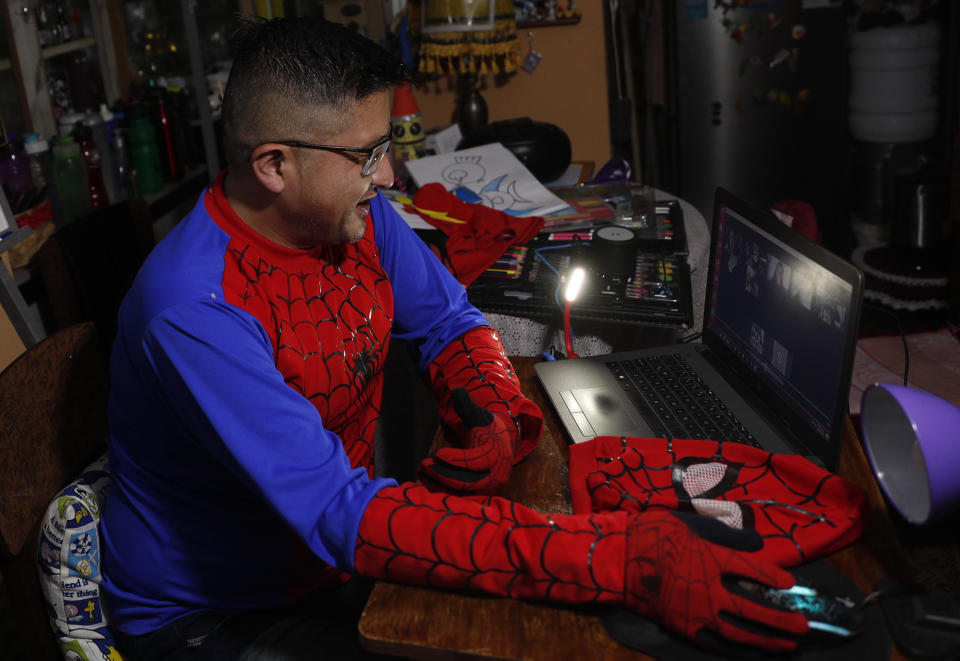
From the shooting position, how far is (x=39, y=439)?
1124 mm

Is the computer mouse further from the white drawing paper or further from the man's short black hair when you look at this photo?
the white drawing paper

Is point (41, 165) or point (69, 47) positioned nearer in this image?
point (41, 165)

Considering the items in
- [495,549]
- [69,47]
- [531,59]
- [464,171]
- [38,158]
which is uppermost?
[69,47]

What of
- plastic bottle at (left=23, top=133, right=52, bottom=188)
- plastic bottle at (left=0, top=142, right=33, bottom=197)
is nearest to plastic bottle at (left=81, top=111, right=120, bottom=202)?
plastic bottle at (left=23, top=133, right=52, bottom=188)

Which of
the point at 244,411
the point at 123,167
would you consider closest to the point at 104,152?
the point at 123,167

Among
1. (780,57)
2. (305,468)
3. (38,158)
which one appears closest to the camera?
(305,468)

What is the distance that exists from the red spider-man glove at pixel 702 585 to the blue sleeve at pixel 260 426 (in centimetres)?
29

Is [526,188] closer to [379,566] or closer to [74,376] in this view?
[74,376]

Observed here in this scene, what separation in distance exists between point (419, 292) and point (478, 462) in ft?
1.41

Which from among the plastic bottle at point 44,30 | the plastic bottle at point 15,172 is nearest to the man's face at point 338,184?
the plastic bottle at point 15,172

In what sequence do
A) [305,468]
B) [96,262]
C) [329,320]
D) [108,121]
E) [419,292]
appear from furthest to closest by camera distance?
[108,121]
[96,262]
[419,292]
[329,320]
[305,468]

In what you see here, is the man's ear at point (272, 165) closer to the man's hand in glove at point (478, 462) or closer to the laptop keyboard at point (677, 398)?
the man's hand in glove at point (478, 462)

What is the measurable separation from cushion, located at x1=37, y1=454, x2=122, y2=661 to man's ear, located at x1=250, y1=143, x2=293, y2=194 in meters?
0.47

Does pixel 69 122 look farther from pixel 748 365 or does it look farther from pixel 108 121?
pixel 748 365
